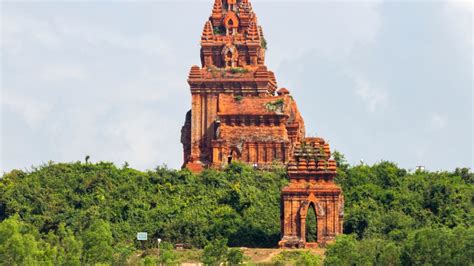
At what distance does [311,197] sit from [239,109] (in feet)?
38.5

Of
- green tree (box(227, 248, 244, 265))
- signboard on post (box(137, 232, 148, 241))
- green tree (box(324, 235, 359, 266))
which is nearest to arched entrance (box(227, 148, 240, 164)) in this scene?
signboard on post (box(137, 232, 148, 241))

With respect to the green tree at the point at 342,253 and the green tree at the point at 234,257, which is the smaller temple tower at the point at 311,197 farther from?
the green tree at the point at 342,253

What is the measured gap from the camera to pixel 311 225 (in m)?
95.9

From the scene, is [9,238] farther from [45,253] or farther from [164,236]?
[164,236]

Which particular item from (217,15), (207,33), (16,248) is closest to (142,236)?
(16,248)

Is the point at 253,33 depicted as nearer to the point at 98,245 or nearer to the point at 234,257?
the point at 98,245

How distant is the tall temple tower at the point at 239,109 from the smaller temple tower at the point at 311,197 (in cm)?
7

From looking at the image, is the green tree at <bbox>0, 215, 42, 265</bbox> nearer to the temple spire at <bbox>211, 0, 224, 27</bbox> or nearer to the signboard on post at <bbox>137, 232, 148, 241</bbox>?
the signboard on post at <bbox>137, 232, 148, 241</bbox>

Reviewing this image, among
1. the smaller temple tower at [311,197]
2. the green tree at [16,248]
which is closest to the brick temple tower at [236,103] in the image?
the smaller temple tower at [311,197]

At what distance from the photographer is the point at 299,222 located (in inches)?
3703

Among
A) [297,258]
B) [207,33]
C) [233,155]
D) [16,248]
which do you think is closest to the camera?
[16,248]

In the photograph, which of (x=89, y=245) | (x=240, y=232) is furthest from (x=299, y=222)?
(x=89, y=245)

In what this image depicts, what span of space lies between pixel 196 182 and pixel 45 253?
1617 centimetres

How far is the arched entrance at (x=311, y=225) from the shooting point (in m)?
94.7
